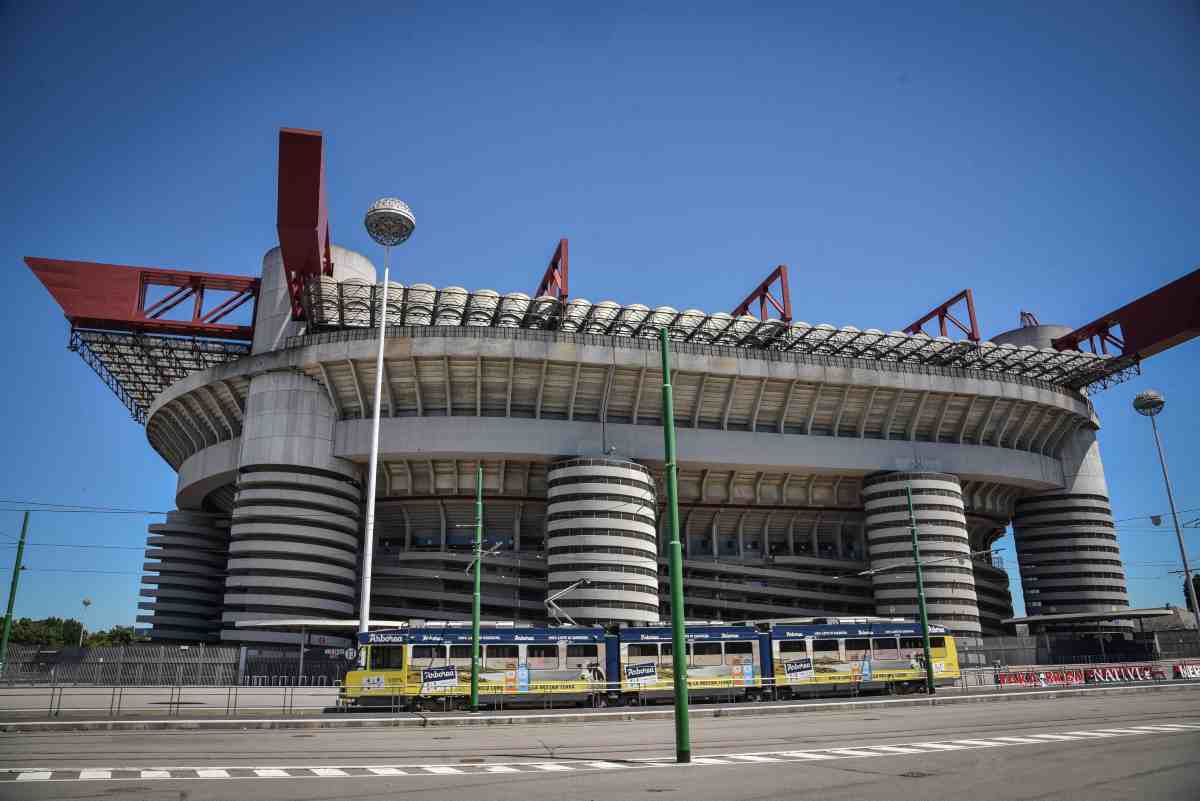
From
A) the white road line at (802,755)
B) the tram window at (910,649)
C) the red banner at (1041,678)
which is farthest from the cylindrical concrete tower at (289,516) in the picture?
the white road line at (802,755)

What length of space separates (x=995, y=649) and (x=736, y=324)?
91.7 ft

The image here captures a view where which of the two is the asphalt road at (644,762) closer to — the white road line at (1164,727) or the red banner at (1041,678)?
the white road line at (1164,727)

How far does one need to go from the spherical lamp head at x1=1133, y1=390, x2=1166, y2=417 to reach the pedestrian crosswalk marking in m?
61.9

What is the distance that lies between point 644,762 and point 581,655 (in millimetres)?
22500

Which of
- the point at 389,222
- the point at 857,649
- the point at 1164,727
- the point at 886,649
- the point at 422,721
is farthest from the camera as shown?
the point at 389,222

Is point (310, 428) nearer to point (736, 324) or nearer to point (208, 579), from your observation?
point (208, 579)

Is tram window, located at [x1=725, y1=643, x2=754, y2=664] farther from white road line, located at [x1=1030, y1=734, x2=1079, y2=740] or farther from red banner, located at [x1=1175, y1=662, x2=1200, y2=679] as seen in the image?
red banner, located at [x1=1175, y1=662, x2=1200, y2=679]

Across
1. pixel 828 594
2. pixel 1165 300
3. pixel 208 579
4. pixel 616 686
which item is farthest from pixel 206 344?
pixel 1165 300

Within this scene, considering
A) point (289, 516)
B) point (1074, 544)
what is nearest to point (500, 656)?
point (289, 516)

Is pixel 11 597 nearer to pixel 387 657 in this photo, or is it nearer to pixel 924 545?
pixel 387 657

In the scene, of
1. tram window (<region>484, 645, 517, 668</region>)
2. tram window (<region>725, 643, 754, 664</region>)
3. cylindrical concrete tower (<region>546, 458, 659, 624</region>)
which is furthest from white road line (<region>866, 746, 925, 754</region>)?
cylindrical concrete tower (<region>546, 458, 659, 624</region>)

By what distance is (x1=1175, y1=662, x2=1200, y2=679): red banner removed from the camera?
45.3 meters

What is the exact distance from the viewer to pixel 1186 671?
45.8 m

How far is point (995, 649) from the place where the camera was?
177 feet
